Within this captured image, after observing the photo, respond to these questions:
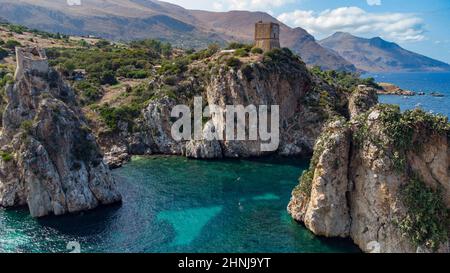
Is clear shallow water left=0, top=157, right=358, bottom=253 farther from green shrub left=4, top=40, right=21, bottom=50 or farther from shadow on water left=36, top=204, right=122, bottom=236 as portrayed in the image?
green shrub left=4, top=40, right=21, bottom=50

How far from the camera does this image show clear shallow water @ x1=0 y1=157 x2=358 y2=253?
1545 inches

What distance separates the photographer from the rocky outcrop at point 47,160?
46.9 meters

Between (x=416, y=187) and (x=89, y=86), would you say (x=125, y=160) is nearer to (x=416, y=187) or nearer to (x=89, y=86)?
(x=89, y=86)

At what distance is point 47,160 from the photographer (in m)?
47.5

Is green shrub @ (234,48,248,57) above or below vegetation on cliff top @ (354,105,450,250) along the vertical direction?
above

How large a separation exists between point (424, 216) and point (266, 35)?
64400 millimetres

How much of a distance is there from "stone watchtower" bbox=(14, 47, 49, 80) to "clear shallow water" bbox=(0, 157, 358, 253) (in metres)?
19.1

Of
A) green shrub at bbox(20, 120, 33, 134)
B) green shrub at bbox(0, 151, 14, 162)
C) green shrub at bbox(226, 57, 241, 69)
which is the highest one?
green shrub at bbox(226, 57, 241, 69)

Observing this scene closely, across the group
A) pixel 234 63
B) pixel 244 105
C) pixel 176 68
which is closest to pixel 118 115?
pixel 176 68

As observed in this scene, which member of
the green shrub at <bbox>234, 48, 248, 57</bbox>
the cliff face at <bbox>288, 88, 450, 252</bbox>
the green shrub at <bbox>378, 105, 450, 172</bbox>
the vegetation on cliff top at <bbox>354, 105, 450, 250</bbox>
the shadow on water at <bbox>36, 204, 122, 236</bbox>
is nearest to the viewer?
the vegetation on cliff top at <bbox>354, 105, 450, 250</bbox>

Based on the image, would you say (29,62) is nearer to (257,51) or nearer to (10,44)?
(257,51)

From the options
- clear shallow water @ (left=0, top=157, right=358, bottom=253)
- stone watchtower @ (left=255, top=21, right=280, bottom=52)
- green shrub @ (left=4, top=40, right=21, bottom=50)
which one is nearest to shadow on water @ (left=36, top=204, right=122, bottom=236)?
clear shallow water @ (left=0, top=157, right=358, bottom=253)

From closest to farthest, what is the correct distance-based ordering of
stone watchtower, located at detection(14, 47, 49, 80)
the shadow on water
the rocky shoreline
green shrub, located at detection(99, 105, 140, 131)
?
the rocky shoreline → the shadow on water → stone watchtower, located at detection(14, 47, 49, 80) → green shrub, located at detection(99, 105, 140, 131)

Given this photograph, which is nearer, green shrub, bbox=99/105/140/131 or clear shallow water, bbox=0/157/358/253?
clear shallow water, bbox=0/157/358/253
